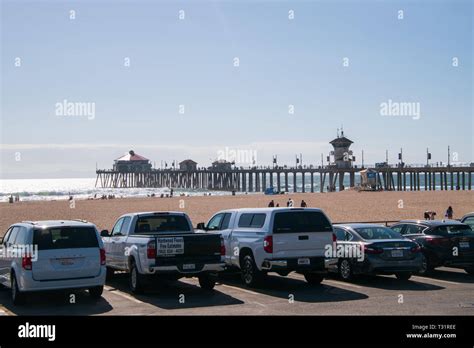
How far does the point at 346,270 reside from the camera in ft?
52.2

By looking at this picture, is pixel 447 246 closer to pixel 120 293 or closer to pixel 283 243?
pixel 283 243

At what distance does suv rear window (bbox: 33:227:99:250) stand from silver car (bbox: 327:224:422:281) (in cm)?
571

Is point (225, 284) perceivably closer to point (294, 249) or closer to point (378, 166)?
point (294, 249)

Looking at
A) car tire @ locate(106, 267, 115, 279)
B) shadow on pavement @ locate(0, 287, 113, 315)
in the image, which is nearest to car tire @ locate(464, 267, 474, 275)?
car tire @ locate(106, 267, 115, 279)

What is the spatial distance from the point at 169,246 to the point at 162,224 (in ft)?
6.30

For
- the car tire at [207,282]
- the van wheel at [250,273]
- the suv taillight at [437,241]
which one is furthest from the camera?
the suv taillight at [437,241]

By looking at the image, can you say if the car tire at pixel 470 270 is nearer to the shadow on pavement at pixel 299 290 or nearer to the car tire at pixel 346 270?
the car tire at pixel 346 270

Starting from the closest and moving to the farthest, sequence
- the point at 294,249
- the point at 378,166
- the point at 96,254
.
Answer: the point at 96,254, the point at 294,249, the point at 378,166

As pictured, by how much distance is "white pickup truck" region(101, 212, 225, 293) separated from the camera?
1364 centimetres

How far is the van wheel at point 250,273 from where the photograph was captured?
15.1m

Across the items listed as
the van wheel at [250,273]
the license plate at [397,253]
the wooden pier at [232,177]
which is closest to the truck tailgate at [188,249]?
the van wheel at [250,273]

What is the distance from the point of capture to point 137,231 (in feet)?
49.6
